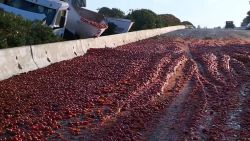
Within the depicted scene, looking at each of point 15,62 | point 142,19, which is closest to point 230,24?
point 142,19

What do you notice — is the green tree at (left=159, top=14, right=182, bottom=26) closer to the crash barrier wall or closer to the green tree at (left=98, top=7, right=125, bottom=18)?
the green tree at (left=98, top=7, right=125, bottom=18)

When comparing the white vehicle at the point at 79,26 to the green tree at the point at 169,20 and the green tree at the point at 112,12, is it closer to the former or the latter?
the green tree at the point at 112,12

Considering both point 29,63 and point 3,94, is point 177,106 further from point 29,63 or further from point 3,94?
point 29,63

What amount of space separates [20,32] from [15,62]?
6.53m

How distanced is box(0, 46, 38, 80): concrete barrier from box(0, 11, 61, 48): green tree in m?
3.02

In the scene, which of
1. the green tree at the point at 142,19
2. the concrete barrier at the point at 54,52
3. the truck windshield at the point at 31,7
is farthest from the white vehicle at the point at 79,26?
the green tree at the point at 142,19

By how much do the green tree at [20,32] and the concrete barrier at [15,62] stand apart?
3021 mm

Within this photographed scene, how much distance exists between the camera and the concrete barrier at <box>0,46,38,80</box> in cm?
1377

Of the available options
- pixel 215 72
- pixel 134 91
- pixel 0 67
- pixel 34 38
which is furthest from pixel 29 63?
pixel 34 38

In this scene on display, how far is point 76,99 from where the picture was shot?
11.4m

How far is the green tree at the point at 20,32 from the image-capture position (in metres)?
20.0

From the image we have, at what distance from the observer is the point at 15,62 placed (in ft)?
48.0

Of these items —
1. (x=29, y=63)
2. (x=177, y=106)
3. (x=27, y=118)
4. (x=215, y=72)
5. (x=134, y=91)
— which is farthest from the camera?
(x=215, y=72)

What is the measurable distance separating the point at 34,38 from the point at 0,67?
928 cm
